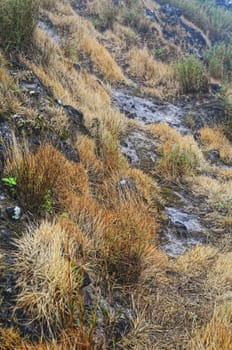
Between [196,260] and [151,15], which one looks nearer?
[196,260]

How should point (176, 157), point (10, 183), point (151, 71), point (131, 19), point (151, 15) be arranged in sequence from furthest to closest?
point (151, 15)
point (131, 19)
point (151, 71)
point (176, 157)
point (10, 183)

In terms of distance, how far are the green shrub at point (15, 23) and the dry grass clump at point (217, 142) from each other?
163 inches

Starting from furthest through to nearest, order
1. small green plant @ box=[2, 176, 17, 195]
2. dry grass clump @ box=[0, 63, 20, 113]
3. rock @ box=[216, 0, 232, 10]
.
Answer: rock @ box=[216, 0, 232, 10] < dry grass clump @ box=[0, 63, 20, 113] < small green plant @ box=[2, 176, 17, 195]

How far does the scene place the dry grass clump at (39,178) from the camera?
262cm

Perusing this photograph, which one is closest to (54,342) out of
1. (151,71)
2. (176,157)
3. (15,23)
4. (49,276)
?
(49,276)

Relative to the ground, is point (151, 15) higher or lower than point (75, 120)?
higher

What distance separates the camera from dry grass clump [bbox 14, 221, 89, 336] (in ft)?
6.07

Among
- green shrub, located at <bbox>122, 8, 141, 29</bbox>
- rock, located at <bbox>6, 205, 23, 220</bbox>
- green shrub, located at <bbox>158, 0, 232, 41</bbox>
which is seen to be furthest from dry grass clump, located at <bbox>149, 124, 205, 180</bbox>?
green shrub, located at <bbox>158, 0, 232, 41</bbox>

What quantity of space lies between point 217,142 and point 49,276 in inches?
233

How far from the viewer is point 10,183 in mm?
2629

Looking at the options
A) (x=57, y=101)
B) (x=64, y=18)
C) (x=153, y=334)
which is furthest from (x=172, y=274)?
(x=64, y=18)

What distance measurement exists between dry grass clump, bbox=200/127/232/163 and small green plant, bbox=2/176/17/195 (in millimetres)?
4930

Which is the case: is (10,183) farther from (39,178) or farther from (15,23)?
(15,23)

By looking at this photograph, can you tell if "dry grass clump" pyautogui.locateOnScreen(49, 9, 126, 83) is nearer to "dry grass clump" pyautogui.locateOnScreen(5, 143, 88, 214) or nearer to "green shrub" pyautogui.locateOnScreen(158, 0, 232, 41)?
"dry grass clump" pyautogui.locateOnScreen(5, 143, 88, 214)
